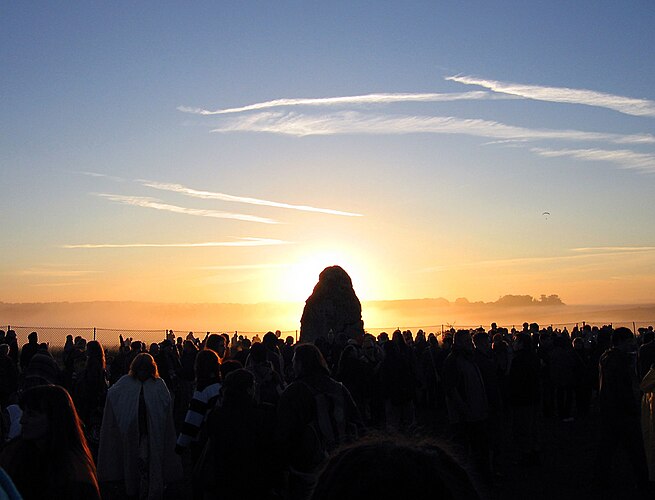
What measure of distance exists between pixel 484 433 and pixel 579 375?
7.25 metres

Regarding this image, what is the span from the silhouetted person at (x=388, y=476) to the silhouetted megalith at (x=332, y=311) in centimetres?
2510

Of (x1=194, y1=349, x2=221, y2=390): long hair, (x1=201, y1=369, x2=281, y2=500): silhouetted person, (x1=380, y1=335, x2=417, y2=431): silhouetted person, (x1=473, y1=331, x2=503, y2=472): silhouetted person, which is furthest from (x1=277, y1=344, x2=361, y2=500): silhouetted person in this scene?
(x1=380, y1=335, x2=417, y2=431): silhouetted person

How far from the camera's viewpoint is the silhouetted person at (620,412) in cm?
880

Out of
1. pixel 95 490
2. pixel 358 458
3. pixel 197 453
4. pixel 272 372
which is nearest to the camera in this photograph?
pixel 358 458

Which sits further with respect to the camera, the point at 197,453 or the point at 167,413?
the point at 167,413

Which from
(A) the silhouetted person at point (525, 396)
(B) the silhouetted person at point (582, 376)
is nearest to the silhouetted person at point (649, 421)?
(A) the silhouetted person at point (525, 396)

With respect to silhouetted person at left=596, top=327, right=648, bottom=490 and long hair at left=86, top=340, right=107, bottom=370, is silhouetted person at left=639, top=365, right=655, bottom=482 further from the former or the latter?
long hair at left=86, top=340, right=107, bottom=370

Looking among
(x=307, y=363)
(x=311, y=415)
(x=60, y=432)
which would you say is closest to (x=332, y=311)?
(x=307, y=363)

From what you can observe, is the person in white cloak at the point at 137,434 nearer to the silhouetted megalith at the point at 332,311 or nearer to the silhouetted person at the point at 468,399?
the silhouetted person at the point at 468,399

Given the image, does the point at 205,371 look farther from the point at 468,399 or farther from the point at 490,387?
the point at 490,387

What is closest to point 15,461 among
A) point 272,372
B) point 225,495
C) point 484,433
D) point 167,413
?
point 225,495

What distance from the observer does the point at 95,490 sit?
14.1ft

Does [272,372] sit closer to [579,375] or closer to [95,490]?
[95,490]

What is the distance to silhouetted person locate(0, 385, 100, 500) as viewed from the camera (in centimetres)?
425
